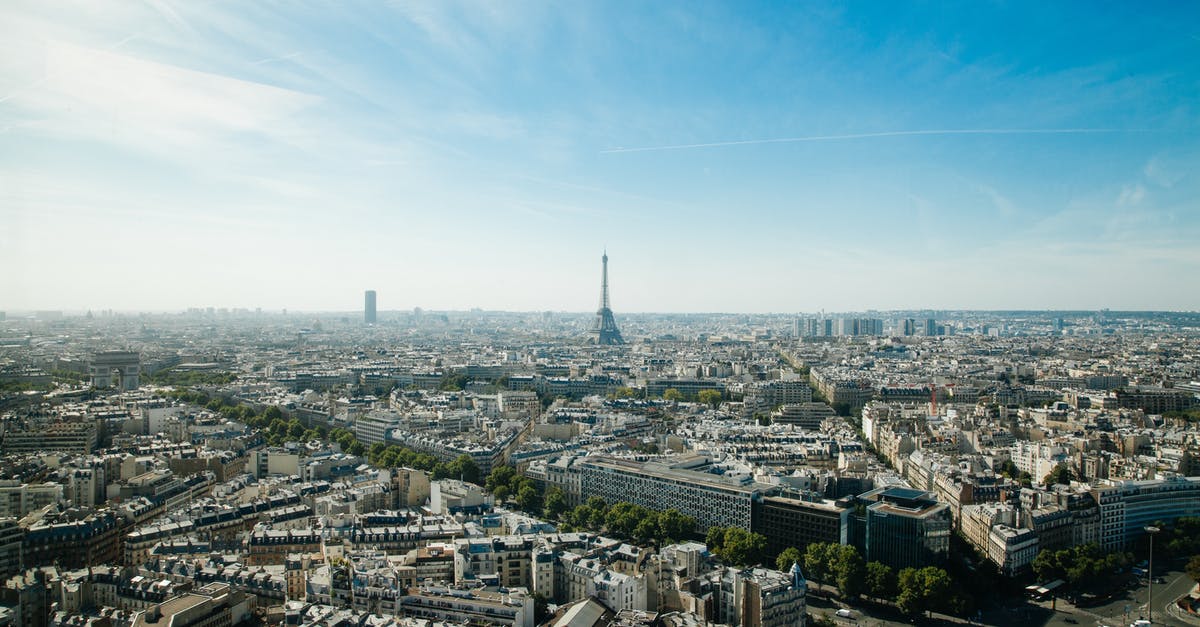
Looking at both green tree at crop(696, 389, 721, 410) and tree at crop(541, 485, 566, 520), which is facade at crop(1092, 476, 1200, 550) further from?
green tree at crop(696, 389, 721, 410)

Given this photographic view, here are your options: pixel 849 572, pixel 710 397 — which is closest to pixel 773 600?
pixel 849 572

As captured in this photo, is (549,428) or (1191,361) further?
(1191,361)

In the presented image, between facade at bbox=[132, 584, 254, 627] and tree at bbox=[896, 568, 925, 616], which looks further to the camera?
tree at bbox=[896, 568, 925, 616]

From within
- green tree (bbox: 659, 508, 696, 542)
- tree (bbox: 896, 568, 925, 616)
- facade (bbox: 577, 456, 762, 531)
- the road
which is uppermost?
facade (bbox: 577, 456, 762, 531)

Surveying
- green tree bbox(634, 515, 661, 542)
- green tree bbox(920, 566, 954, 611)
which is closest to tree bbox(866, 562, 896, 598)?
green tree bbox(920, 566, 954, 611)

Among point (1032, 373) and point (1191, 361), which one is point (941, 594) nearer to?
point (1032, 373)

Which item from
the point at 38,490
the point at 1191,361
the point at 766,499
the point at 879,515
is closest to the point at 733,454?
the point at 766,499

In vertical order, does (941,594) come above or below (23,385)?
below
